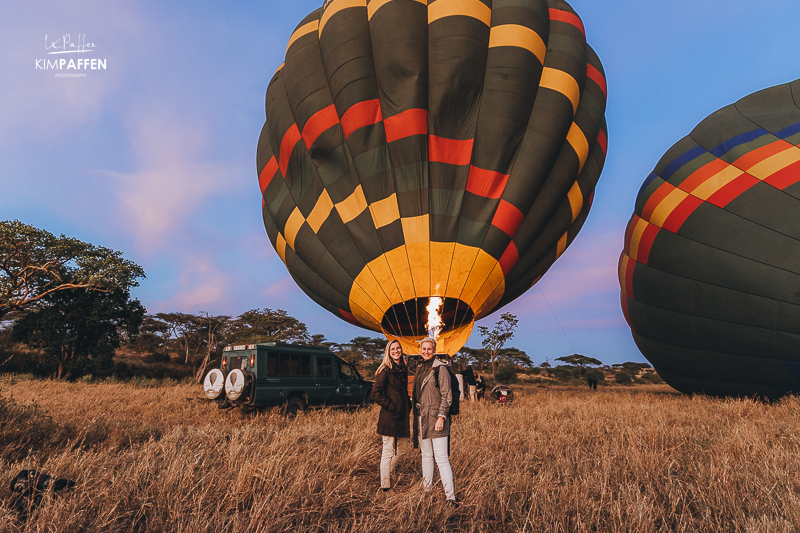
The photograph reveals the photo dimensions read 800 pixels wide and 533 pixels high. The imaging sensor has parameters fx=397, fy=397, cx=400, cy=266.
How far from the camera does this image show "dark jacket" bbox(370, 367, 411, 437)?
4.07m

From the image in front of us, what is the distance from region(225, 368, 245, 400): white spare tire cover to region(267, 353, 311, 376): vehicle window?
70 cm

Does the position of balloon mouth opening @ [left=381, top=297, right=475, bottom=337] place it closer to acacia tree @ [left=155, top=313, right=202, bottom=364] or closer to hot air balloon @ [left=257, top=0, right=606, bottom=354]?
hot air balloon @ [left=257, top=0, right=606, bottom=354]

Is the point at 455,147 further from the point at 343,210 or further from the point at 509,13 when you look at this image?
the point at 509,13

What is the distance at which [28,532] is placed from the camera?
2.47 metres

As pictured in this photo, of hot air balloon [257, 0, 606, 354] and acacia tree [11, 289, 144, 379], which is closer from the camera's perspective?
hot air balloon [257, 0, 606, 354]

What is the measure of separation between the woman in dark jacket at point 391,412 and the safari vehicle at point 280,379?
18.4 feet

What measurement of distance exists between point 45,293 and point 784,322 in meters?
28.6

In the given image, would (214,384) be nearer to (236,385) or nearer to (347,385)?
(236,385)

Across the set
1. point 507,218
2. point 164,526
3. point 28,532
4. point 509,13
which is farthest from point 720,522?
point 509,13

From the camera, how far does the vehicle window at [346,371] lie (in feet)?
36.9

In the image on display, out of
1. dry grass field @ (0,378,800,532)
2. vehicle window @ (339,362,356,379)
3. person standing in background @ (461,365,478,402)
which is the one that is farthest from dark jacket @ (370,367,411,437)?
person standing in background @ (461,365,478,402)

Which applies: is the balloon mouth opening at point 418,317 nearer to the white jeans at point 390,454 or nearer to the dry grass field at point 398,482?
the dry grass field at point 398,482

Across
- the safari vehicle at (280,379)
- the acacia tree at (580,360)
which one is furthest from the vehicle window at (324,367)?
the acacia tree at (580,360)

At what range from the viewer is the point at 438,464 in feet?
12.0
